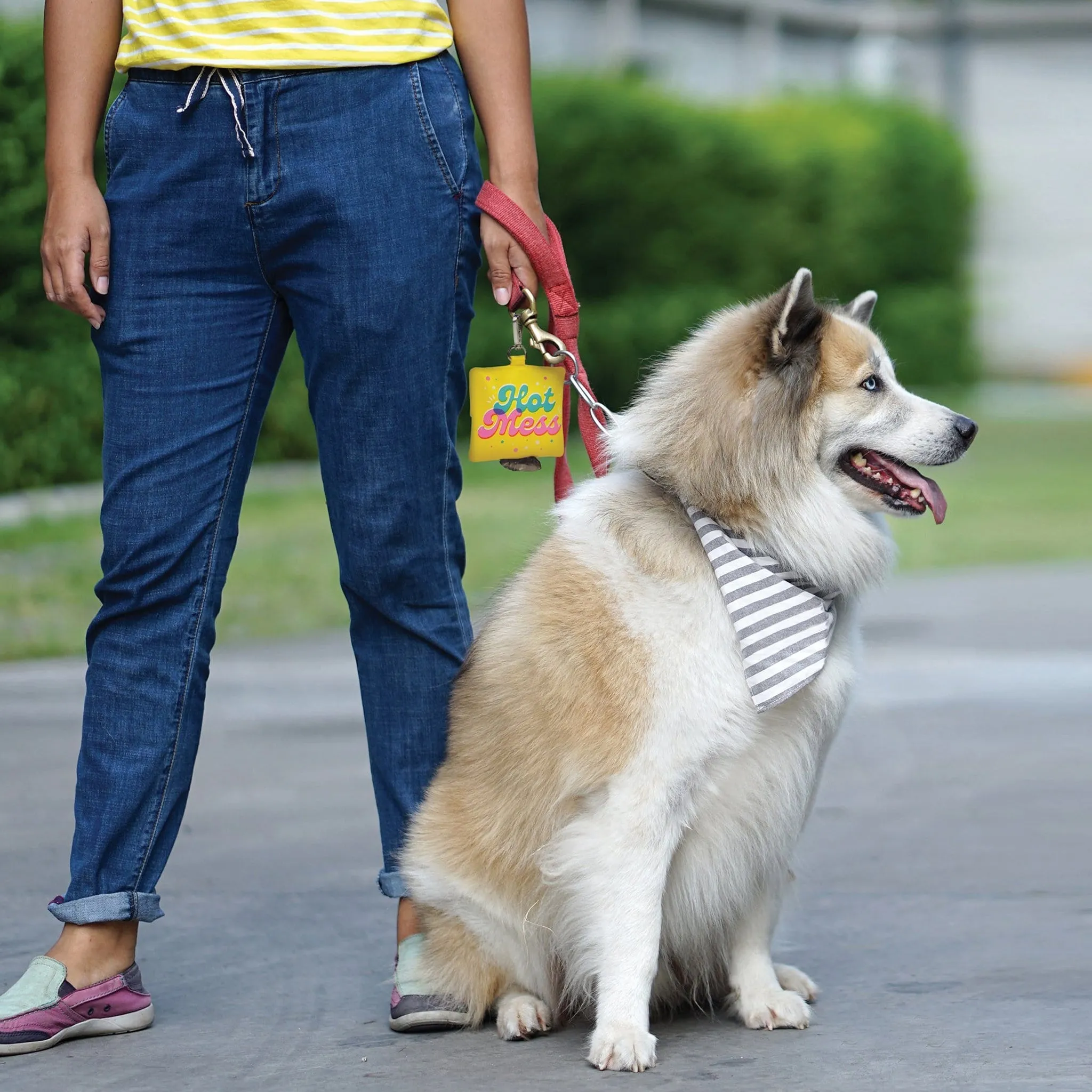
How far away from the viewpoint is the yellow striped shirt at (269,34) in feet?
10.4

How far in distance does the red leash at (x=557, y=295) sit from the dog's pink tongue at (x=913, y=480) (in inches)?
22.2

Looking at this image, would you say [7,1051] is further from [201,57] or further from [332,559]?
[332,559]

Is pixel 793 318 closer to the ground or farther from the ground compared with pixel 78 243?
closer to the ground

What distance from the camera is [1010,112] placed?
34.8 metres

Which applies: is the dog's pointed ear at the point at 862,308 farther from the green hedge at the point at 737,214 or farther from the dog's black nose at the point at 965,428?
the green hedge at the point at 737,214

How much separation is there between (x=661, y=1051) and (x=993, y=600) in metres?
6.46

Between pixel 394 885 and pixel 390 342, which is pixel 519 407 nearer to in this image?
pixel 390 342

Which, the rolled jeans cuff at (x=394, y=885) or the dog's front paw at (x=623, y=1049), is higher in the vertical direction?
the rolled jeans cuff at (x=394, y=885)

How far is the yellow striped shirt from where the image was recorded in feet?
10.4

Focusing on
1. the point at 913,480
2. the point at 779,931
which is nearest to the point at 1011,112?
the point at 779,931

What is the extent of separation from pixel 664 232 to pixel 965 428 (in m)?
15.8

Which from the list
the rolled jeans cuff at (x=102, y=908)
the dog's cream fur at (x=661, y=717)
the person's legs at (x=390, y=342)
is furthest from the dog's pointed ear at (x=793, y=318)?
the rolled jeans cuff at (x=102, y=908)

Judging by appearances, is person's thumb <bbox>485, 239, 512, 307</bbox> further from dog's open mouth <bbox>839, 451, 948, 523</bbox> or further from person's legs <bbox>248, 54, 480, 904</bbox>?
dog's open mouth <bbox>839, 451, 948, 523</bbox>

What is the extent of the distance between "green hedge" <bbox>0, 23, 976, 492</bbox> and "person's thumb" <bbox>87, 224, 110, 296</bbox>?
2.41 metres
